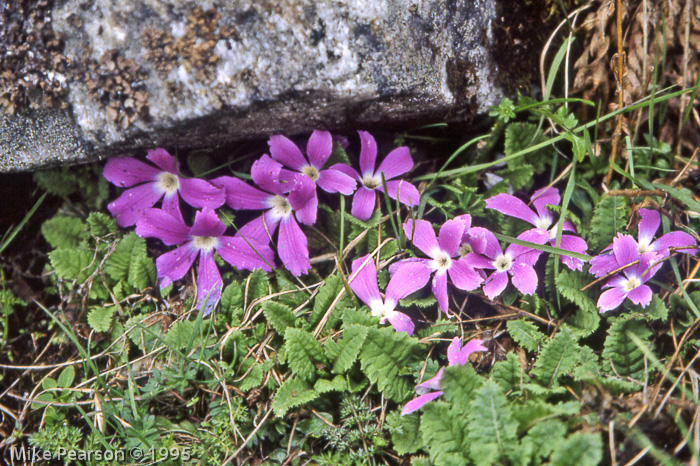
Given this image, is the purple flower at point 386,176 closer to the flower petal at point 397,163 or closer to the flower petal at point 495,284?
the flower petal at point 397,163

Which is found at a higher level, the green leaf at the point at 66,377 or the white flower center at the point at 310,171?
the white flower center at the point at 310,171

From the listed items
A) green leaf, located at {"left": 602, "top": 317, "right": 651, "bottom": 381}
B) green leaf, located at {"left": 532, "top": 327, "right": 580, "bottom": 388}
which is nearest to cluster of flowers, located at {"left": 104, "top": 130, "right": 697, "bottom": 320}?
green leaf, located at {"left": 602, "top": 317, "right": 651, "bottom": 381}

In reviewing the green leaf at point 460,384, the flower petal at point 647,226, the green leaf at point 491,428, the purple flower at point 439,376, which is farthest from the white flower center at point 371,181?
the flower petal at point 647,226

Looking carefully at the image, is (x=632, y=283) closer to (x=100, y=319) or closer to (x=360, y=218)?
(x=360, y=218)

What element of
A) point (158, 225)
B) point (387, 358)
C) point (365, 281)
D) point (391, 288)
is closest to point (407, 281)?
point (391, 288)

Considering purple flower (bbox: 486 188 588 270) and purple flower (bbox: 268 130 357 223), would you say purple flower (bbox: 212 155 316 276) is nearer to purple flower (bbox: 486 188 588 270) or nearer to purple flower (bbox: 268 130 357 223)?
purple flower (bbox: 268 130 357 223)

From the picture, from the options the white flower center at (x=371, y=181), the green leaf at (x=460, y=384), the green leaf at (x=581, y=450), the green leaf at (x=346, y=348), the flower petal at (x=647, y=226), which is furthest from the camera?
the white flower center at (x=371, y=181)
